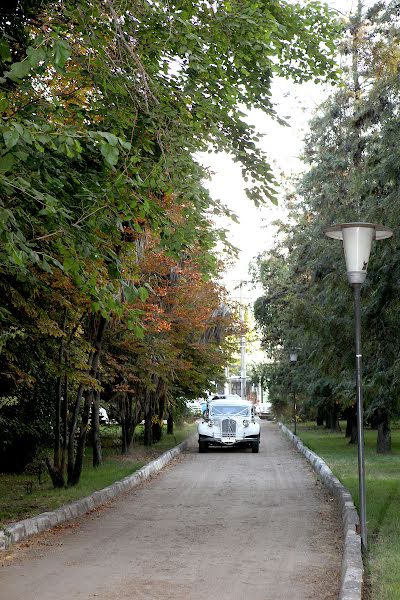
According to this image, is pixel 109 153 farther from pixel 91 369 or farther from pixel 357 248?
pixel 91 369

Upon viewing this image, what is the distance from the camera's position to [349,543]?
32.3ft

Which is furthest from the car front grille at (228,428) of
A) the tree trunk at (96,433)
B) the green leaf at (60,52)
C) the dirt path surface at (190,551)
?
the green leaf at (60,52)

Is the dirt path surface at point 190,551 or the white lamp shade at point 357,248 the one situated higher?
the white lamp shade at point 357,248

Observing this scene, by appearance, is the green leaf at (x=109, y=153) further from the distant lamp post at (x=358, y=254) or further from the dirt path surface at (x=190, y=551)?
the distant lamp post at (x=358, y=254)

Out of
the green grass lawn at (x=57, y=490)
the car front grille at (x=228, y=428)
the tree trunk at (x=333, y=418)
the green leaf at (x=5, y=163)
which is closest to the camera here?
the green leaf at (x=5, y=163)

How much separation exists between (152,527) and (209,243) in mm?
4446

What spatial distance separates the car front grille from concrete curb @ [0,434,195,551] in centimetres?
1025

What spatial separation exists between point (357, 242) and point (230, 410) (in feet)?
73.4

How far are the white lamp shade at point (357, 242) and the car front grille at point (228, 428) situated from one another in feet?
69.3

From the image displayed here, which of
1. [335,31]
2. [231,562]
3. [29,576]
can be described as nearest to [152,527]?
[231,562]

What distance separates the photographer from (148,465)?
22078mm

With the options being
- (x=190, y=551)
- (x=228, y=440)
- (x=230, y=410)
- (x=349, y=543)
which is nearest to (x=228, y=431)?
(x=228, y=440)

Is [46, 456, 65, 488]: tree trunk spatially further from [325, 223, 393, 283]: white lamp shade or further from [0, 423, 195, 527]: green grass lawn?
[325, 223, 393, 283]: white lamp shade

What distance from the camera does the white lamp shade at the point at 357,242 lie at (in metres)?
10.6
